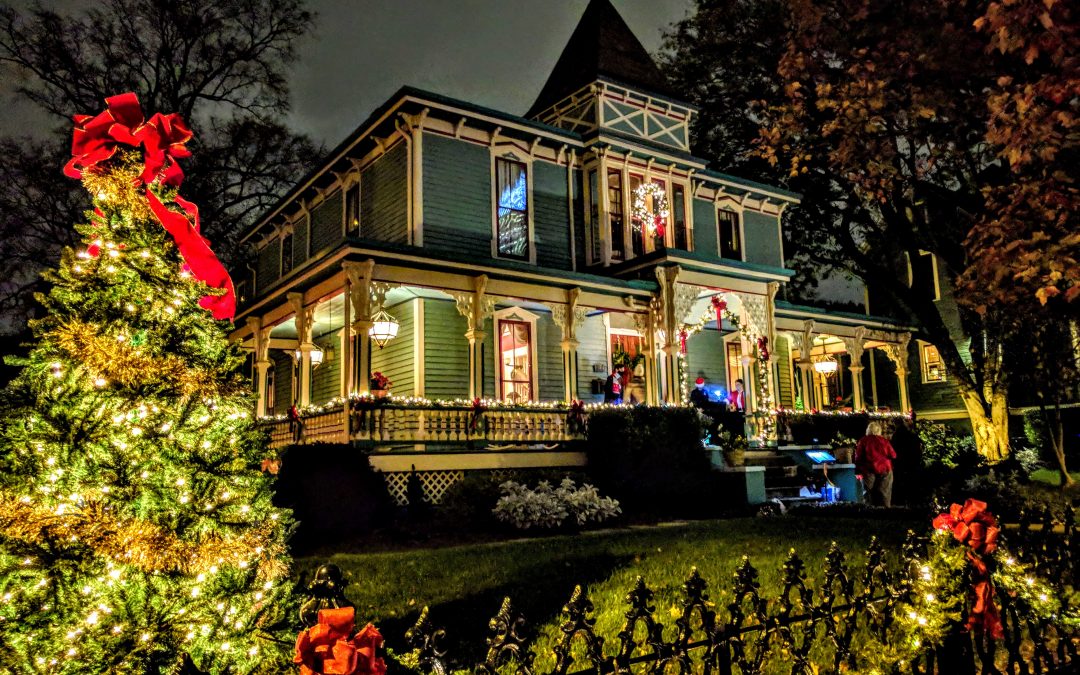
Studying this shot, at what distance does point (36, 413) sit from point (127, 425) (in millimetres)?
371

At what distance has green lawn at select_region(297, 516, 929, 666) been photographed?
21.6 ft

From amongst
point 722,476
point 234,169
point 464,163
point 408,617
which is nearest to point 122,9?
point 234,169

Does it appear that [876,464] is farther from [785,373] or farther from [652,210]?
[785,373]

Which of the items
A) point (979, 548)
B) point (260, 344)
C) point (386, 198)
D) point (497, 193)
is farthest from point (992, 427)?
point (979, 548)

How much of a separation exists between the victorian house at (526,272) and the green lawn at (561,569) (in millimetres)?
5567

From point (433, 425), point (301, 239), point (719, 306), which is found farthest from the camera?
point (301, 239)

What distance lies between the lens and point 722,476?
52.7ft

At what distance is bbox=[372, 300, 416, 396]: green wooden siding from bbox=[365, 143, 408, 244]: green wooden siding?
2.03m

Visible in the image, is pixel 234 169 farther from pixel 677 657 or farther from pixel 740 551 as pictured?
pixel 677 657

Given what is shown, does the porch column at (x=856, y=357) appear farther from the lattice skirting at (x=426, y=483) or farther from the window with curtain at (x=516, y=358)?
the lattice skirting at (x=426, y=483)

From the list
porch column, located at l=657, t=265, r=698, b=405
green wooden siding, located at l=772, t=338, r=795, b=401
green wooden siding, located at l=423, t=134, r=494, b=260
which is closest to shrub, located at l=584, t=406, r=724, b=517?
porch column, located at l=657, t=265, r=698, b=405

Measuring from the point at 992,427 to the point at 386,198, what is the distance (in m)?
21.0

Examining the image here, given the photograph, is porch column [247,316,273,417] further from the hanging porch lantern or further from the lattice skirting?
the lattice skirting

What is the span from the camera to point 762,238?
26.9 metres
